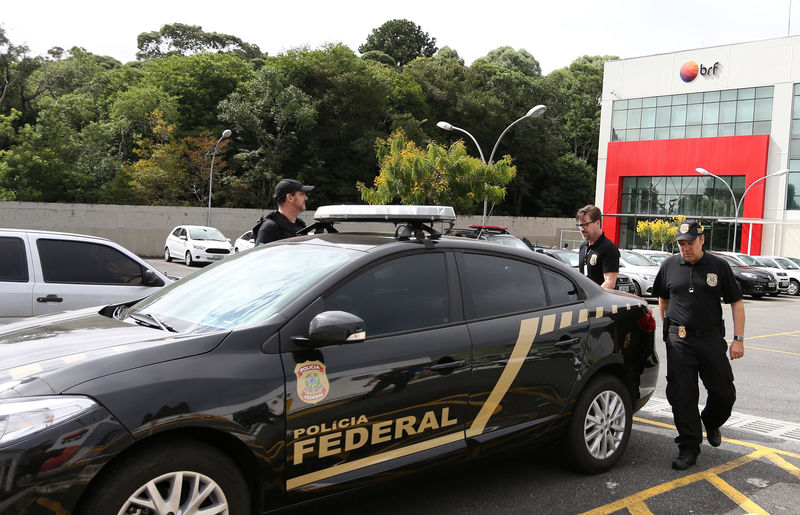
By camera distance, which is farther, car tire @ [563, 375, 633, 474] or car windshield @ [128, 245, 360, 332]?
car tire @ [563, 375, 633, 474]

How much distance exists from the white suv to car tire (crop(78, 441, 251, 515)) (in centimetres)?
359

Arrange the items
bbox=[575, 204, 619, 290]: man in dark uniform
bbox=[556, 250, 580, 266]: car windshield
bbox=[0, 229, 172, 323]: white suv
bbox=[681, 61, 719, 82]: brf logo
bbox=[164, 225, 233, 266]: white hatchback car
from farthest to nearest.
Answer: bbox=[681, 61, 719, 82]: brf logo, bbox=[164, 225, 233, 266]: white hatchback car, bbox=[556, 250, 580, 266]: car windshield, bbox=[575, 204, 619, 290]: man in dark uniform, bbox=[0, 229, 172, 323]: white suv

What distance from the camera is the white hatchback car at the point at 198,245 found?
24.3m

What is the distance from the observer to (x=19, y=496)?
225 cm

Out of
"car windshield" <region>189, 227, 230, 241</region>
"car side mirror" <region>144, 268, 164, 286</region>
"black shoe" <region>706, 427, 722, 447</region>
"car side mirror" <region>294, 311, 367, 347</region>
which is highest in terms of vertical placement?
"car side mirror" <region>294, 311, 367, 347</region>

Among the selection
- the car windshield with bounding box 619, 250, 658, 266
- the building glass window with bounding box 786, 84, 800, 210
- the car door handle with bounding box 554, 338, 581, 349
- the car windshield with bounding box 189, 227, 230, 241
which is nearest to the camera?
the car door handle with bounding box 554, 338, 581, 349

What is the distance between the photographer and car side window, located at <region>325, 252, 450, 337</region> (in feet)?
10.7

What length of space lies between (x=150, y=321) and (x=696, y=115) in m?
45.7

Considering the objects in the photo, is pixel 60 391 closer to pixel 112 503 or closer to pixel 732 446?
pixel 112 503

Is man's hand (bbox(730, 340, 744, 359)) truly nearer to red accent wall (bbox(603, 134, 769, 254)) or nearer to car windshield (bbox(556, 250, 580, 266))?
car windshield (bbox(556, 250, 580, 266))

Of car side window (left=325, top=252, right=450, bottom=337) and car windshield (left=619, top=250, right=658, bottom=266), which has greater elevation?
car side window (left=325, top=252, right=450, bottom=337)

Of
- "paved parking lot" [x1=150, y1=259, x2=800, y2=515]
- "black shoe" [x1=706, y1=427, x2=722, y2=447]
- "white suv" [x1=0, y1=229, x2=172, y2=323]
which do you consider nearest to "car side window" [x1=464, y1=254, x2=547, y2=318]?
"paved parking lot" [x1=150, y1=259, x2=800, y2=515]

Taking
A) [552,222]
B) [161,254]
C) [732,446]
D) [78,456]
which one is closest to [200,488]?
[78,456]

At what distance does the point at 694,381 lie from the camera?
4.59 metres
